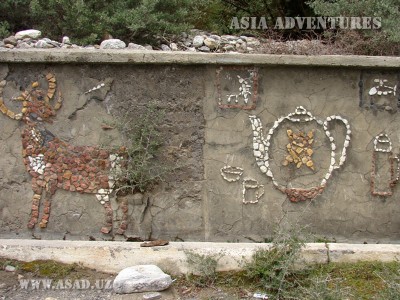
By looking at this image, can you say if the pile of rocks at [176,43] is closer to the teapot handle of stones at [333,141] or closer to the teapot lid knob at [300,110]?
the teapot lid knob at [300,110]

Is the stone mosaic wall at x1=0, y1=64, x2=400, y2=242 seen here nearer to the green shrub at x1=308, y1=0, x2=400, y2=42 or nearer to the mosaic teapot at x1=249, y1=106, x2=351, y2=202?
the mosaic teapot at x1=249, y1=106, x2=351, y2=202

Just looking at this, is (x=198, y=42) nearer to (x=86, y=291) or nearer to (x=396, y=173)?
(x=396, y=173)

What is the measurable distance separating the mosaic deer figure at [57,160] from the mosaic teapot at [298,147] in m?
1.21

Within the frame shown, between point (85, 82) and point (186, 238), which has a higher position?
point (85, 82)

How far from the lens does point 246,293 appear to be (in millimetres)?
4102

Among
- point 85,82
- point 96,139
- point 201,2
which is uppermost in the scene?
point 201,2

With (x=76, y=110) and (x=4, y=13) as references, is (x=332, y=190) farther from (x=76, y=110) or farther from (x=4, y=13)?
(x=4, y=13)

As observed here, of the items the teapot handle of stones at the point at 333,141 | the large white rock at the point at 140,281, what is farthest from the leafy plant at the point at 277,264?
the teapot handle of stones at the point at 333,141

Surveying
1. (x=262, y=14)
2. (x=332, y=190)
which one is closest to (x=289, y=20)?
(x=262, y=14)

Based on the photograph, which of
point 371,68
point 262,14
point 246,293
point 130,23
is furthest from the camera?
point 262,14

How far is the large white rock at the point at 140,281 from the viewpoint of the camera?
402cm

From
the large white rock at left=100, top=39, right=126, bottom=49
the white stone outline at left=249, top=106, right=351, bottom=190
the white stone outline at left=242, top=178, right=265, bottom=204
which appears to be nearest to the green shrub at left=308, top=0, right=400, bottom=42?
the white stone outline at left=249, top=106, right=351, bottom=190

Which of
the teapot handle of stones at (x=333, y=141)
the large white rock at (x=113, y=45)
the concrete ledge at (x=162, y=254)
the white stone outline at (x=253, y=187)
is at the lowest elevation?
the concrete ledge at (x=162, y=254)

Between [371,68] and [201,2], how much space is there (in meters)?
2.74
